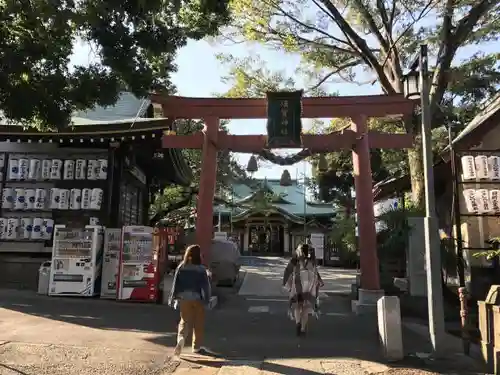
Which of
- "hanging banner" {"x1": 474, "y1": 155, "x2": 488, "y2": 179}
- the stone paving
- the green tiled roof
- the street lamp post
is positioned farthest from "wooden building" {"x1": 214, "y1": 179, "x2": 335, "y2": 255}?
the street lamp post

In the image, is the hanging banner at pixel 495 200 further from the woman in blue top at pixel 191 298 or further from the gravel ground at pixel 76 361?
the gravel ground at pixel 76 361

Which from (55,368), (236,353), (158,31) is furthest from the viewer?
(158,31)

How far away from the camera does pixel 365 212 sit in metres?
11.6

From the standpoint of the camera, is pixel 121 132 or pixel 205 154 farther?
pixel 121 132

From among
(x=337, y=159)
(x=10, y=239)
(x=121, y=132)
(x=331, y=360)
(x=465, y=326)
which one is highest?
(x=337, y=159)

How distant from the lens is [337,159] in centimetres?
2597

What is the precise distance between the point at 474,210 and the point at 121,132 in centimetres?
941

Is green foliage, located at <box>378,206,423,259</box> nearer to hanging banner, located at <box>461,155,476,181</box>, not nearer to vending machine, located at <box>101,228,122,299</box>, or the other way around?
hanging banner, located at <box>461,155,476,181</box>

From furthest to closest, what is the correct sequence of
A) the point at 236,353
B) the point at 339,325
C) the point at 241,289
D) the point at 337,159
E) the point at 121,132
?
1. the point at 337,159
2. the point at 241,289
3. the point at 121,132
4. the point at 339,325
5. the point at 236,353

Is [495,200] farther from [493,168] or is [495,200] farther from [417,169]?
[417,169]

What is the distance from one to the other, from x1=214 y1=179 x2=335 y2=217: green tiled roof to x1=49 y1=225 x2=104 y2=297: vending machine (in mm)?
25480

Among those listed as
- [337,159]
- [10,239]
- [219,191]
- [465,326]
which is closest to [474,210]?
[465,326]

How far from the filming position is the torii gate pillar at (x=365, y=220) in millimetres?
11211

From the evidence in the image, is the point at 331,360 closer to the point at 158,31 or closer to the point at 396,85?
the point at 158,31
